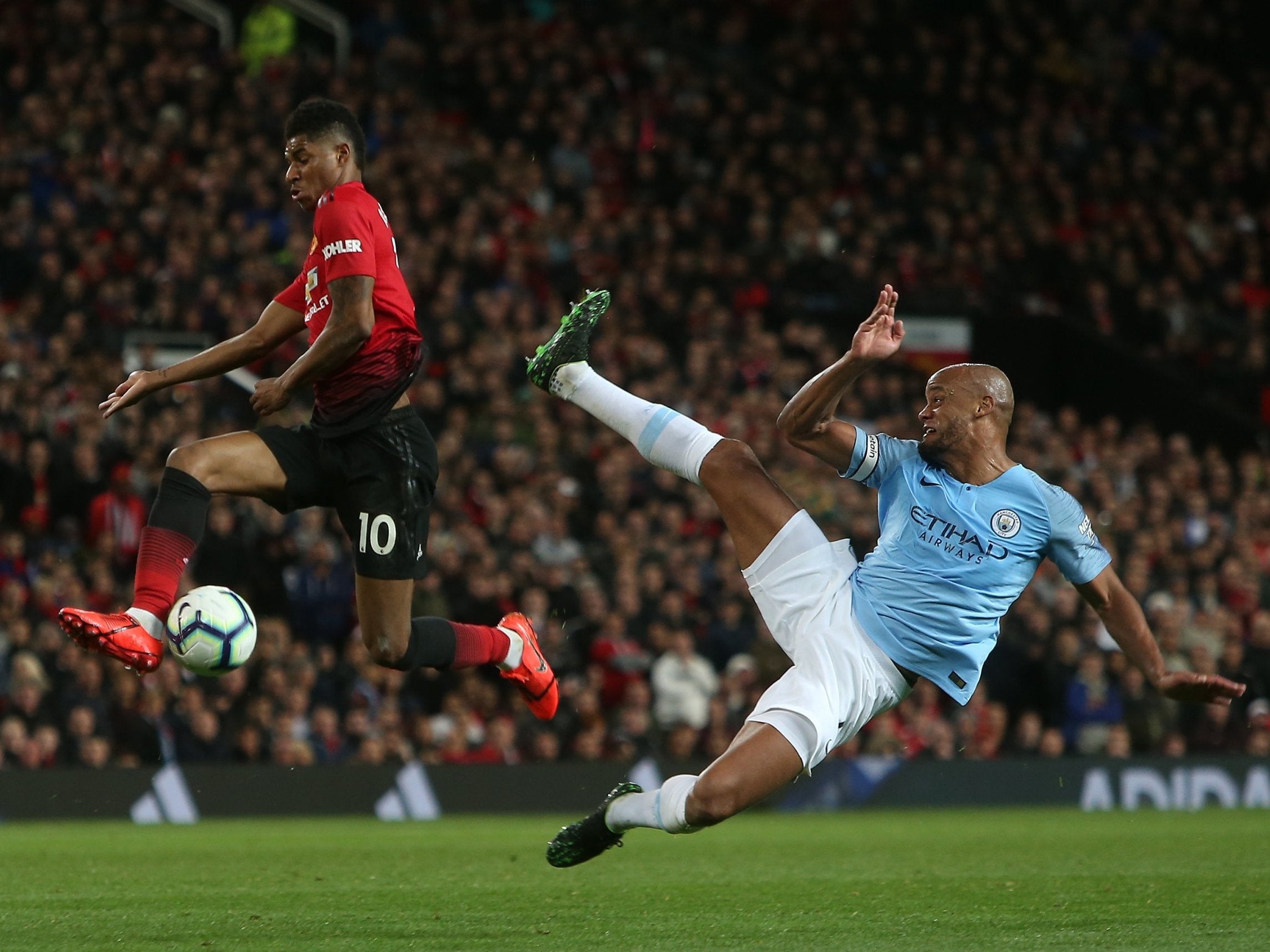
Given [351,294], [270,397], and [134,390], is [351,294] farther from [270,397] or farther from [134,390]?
[134,390]

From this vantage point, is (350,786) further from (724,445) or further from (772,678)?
(724,445)

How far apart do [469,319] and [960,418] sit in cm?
974

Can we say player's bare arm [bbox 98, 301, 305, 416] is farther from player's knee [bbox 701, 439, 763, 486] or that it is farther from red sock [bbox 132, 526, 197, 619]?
player's knee [bbox 701, 439, 763, 486]

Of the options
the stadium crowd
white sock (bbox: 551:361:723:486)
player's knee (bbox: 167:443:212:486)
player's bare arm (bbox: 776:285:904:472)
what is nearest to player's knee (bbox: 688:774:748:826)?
white sock (bbox: 551:361:723:486)

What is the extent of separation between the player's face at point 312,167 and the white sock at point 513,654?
2.19 m

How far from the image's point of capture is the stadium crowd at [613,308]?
1357 cm

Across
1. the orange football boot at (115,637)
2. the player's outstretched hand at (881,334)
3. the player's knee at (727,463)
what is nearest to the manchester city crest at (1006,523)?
the player's outstretched hand at (881,334)

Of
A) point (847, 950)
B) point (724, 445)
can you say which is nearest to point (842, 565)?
point (724, 445)

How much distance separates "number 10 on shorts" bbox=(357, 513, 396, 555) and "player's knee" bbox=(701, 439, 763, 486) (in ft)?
4.28

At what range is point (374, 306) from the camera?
6.95 meters

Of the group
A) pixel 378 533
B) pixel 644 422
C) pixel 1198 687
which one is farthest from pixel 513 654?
pixel 1198 687

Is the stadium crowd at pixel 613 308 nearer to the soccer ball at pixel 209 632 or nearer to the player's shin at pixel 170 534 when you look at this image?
the player's shin at pixel 170 534

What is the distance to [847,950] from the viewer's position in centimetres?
588

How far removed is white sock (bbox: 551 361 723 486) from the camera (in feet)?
22.2
